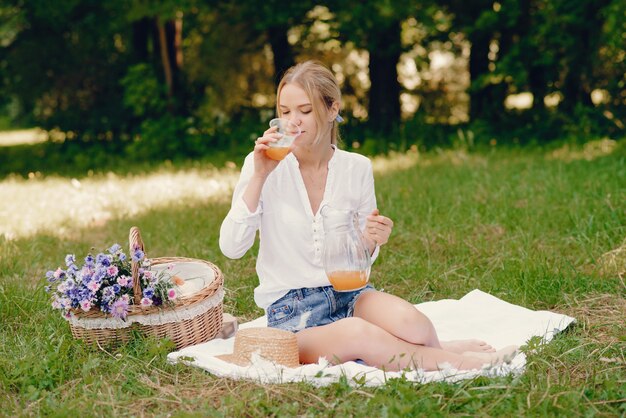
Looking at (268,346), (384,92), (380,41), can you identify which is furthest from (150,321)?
(384,92)

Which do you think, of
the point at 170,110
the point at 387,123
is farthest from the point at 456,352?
the point at 170,110

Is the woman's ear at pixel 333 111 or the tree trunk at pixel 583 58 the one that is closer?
the woman's ear at pixel 333 111

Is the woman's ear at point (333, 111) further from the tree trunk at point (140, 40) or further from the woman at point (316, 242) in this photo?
the tree trunk at point (140, 40)

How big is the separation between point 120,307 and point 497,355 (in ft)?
5.29

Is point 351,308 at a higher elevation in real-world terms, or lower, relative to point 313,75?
lower

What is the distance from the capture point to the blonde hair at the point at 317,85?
320 centimetres

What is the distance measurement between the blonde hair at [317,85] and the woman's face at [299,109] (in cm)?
2

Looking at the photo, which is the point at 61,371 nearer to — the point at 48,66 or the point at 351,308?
the point at 351,308

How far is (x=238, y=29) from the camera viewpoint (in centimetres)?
1116

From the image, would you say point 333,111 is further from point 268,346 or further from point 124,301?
point 124,301

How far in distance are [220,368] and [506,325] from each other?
1.47m

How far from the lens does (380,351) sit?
3070 millimetres

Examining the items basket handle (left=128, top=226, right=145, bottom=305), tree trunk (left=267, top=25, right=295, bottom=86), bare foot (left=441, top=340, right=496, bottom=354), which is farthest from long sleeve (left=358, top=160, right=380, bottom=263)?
tree trunk (left=267, top=25, right=295, bottom=86)

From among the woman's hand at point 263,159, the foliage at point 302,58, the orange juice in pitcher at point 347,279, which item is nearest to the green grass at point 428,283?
the orange juice in pitcher at point 347,279
